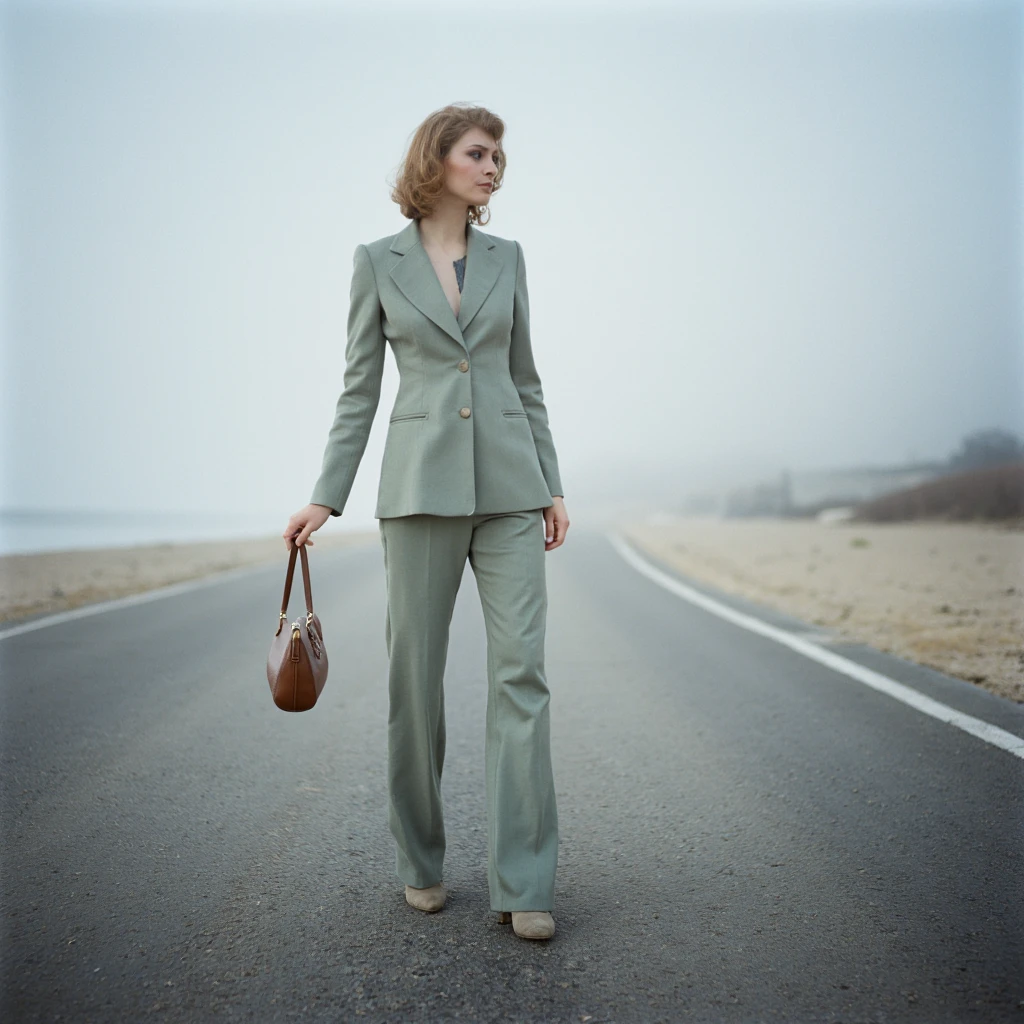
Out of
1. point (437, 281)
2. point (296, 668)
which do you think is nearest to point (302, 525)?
point (296, 668)

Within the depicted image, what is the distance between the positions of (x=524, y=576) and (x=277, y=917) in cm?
110

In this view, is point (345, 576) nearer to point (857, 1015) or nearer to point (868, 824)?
point (868, 824)

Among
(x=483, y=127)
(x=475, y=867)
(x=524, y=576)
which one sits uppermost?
(x=483, y=127)

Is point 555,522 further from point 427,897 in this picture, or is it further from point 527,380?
point 427,897

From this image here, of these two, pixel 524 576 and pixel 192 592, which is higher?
pixel 524 576

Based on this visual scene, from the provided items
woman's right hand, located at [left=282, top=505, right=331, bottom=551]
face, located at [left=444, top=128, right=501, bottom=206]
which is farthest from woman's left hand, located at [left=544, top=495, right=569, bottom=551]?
face, located at [left=444, top=128, right=501, bottom=206]

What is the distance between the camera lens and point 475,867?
2809 mm

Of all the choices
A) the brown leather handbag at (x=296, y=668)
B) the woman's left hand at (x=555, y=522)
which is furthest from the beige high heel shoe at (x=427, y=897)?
the woman's left hand at (x=555, y=522)

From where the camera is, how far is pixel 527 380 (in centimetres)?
281

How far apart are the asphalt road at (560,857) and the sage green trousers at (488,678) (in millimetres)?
212

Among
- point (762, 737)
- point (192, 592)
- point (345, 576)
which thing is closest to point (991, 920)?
point (762, 737)

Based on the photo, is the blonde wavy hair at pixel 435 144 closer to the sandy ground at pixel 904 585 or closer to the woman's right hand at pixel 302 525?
the woman's right hand at pixel 302 525

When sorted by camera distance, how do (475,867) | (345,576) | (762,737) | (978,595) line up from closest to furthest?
(475,867), (762,737), (978,595), (345,576)

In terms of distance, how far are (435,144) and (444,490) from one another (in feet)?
3.23
